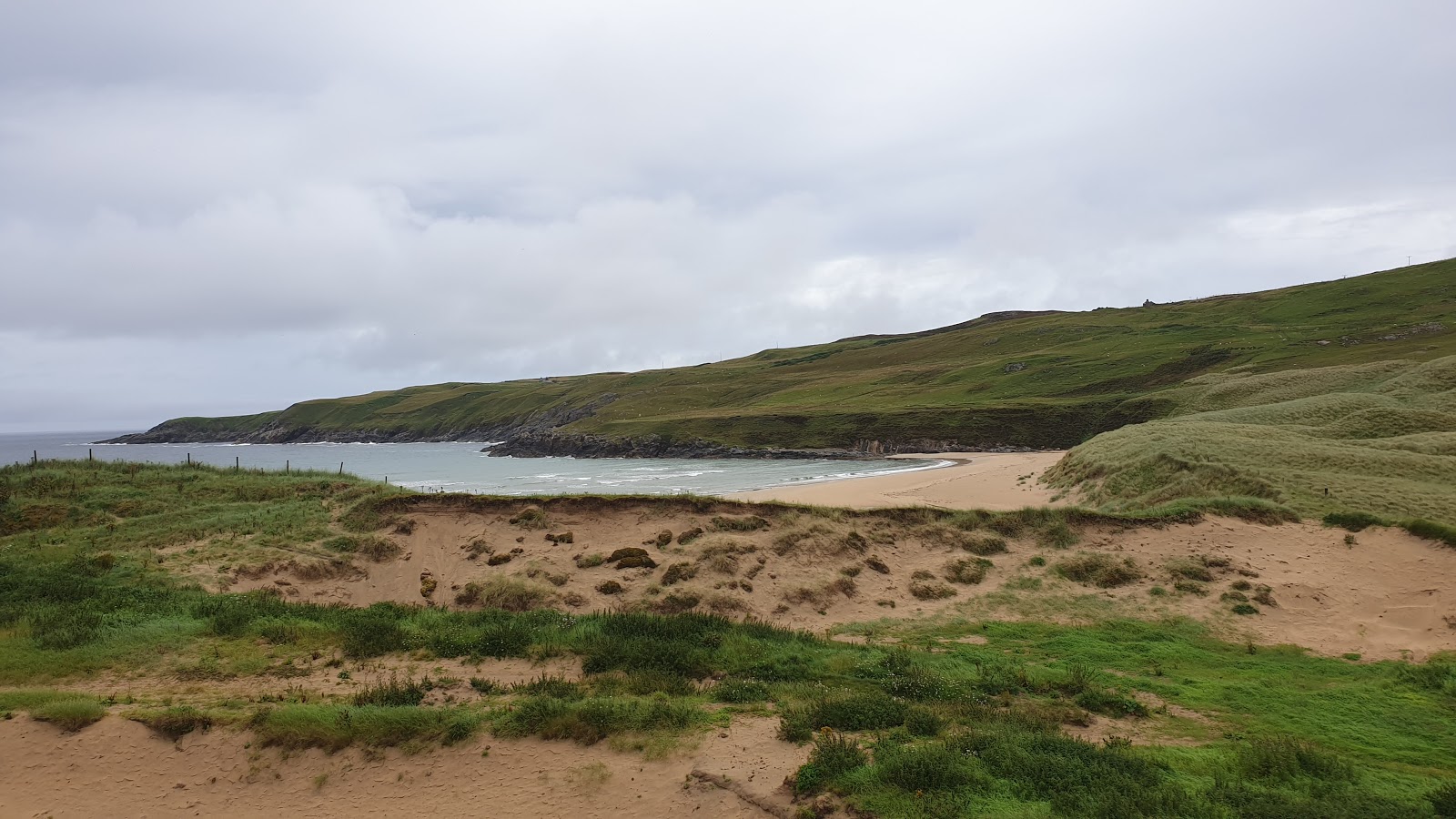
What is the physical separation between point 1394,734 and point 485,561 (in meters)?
22.1

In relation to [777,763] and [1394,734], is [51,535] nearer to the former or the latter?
[777,763]

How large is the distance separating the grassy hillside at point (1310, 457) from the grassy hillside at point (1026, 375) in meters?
38.1

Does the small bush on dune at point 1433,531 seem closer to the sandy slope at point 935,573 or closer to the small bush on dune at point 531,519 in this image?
the sandy slope at point 935,573

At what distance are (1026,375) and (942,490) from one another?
85.8m

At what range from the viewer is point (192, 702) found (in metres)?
11.6

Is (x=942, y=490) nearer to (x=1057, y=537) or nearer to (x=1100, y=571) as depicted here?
(x=1057, y=537)

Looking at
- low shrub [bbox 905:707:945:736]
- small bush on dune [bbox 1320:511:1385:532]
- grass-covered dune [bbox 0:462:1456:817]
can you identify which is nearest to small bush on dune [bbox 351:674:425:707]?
grass-covered dune [bbox 0:462:1456:817]

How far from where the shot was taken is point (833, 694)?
39.1ft

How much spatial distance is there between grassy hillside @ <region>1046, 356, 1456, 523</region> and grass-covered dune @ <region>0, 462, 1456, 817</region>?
1274 centimetres

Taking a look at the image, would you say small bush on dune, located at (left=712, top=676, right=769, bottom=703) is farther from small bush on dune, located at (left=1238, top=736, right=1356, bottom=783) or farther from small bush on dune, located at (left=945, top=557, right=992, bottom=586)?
small bush on dune, located at (left=945, top=557, right=992, bottom=586)

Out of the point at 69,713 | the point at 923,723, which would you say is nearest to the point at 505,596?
the point at 69,713

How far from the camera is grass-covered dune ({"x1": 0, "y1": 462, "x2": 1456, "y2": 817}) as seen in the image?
8594 millimetres

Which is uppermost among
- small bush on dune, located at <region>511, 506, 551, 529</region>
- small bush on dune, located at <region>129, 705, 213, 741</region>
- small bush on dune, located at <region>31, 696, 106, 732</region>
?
small bush on dune, located at <region>511, 506, 551, 529</region>

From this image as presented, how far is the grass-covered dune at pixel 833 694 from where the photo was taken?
28.2ft
